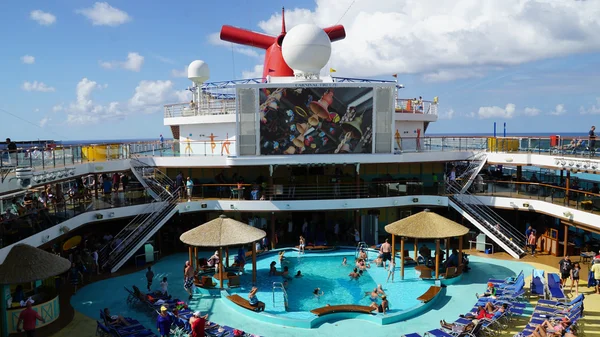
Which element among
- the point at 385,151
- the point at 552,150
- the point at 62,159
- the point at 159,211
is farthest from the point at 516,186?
the point at 62,159

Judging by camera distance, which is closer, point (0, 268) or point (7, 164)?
point (0, 268)

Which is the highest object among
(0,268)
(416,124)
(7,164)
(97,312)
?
(416,124)

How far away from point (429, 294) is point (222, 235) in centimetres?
822

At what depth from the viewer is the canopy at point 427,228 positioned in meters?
18.2

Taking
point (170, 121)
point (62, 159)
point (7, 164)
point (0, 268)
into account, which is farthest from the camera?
point (170, 121)

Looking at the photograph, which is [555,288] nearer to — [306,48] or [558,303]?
[558,303]

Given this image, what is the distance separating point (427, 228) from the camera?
730 inches

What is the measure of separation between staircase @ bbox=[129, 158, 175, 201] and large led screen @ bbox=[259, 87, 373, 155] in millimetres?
6117

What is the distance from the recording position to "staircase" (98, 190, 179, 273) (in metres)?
20.4

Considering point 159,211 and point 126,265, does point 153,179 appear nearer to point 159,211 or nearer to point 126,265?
point 159,211

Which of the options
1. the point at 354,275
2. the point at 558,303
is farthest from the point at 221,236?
the point at 558,303

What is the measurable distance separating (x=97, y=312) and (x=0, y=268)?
3709mm

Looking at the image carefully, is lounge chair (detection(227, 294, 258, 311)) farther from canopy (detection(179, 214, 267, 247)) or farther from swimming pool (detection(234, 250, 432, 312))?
canopy (detection(179, 214, 267, 247))

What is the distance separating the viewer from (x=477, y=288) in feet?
57.9
